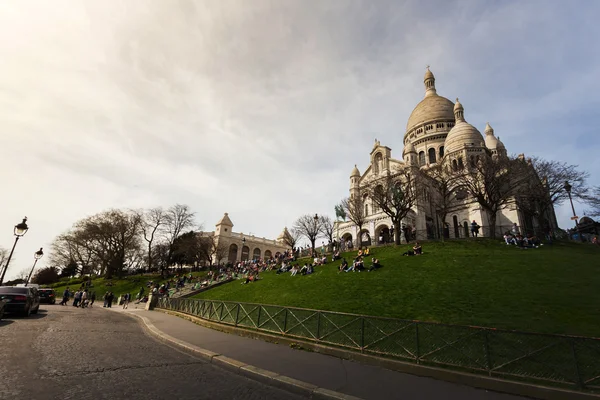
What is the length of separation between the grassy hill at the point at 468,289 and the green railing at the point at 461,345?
3758 millimetres

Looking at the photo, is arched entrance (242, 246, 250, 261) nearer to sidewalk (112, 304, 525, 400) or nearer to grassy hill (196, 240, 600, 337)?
grassy hill (196, 240, 600, 337)

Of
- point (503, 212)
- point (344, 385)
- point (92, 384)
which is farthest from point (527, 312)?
point (503, 212)

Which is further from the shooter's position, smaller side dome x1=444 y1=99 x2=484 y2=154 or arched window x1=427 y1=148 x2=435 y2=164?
arched window x1=427 y1=148 x2=435 y2=164

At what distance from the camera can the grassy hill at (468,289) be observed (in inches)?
416

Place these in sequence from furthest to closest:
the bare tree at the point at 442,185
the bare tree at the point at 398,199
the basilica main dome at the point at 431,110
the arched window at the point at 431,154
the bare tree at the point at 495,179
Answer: the basilica main dome at the point at 431,110 → the arched window at the point at 431,154 → the bare tree at the point at 442,185 → the bare tree at the point at 398,199 → the bare tree at the point at 495,179

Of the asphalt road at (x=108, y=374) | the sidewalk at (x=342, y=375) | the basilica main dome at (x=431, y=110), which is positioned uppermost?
the basilica main dome at (x=431, y=110)

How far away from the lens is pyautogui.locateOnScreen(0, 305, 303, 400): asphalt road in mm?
4871

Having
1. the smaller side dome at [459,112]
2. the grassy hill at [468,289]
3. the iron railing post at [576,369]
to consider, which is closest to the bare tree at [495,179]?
the grassy hill at [468,289]

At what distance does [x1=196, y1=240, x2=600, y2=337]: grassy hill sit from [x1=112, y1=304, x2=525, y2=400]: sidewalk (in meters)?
4.82

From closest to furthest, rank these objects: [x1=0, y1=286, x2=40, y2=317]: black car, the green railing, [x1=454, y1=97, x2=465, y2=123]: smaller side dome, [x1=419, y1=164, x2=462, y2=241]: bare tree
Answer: the green railing → [x1=0, y1=286, x2=40, y2=317]: black car → [x1=419, y1=164, x2=462, y2=241]: bare tree → [x1=454, y1=97, x2=465, y2=123]: smaller side dome

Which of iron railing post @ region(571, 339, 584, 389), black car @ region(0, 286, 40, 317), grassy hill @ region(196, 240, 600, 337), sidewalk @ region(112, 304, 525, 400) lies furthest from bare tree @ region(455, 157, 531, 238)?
black car @ region(0, 286, 40, 317)

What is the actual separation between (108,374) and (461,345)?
780 centimetres

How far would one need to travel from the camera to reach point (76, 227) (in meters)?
53.5

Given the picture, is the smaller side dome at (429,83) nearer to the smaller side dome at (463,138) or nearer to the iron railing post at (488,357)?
the smaller side dome at (463,138)
